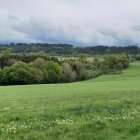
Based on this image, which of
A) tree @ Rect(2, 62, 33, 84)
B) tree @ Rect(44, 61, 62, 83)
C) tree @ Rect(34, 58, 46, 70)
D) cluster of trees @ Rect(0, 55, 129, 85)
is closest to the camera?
tree @ Rect(2, 62, 33, 84)

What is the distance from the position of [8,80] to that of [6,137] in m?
109

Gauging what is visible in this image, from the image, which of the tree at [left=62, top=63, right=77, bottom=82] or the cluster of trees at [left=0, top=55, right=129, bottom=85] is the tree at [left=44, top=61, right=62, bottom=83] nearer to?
the cluster of trees at [left=0, top=55, right=129, bottom=85]

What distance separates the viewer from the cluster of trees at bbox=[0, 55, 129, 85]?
11981cm

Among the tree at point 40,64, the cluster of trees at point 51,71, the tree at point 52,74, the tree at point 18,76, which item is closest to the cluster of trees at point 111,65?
the cluster of trees at point 51,71

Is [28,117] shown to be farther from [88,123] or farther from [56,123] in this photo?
[88,123]

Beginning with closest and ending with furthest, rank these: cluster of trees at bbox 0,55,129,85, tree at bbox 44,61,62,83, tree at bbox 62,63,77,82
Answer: cluster of trees at bbox 0,55,129,85 → tree at bbox 44,61,62,83 → tree at bbox 62,63,77,82

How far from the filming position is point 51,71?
126812 mm

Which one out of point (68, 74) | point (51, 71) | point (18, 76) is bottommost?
point (68, 74)

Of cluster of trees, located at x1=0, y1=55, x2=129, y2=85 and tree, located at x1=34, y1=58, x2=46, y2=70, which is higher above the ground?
tree, located at x1=34, y1=58, x2=46, y2=70

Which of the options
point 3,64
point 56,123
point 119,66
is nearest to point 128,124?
point 56,123

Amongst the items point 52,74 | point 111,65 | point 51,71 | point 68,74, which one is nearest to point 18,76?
point 51,71

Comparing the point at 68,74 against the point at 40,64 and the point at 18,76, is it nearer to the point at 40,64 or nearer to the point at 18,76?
the point at 40,64

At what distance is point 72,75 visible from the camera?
436 ft

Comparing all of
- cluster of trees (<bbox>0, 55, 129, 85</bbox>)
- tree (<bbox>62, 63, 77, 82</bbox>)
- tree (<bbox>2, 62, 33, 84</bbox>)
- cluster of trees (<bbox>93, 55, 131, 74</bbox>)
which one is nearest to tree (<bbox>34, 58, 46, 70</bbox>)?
cluster of trees (<bbox>0, 55, 129, 85</bbox>)
